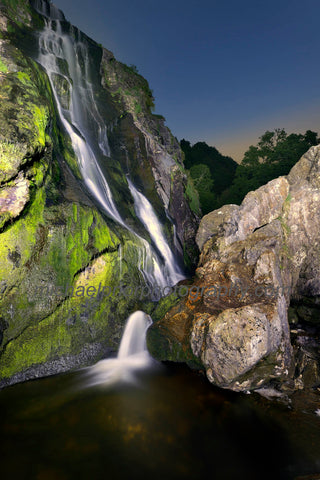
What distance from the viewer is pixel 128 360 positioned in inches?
296

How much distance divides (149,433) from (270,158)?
91.6 feet

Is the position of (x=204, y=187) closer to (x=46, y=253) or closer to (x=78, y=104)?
(x=78, y=104)

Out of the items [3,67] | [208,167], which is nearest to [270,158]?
[208,167]

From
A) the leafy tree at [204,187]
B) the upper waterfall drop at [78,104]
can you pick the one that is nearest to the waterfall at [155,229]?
the upper waterfall drop at [78,104]

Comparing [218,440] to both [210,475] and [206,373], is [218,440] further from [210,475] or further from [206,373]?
[206,373]

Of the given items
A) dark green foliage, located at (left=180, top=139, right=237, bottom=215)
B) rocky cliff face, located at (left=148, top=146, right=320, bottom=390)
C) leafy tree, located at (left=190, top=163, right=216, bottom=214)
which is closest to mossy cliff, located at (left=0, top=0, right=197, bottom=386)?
rocky cliff face, located at (left=148, top=146, right=320, bottom=390)

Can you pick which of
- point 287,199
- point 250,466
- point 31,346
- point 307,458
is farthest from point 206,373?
point 287,199

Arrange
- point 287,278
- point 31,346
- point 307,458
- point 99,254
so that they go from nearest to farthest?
1. point 307,458
2. point 31,346
3. point 99,254
4. point 287,278

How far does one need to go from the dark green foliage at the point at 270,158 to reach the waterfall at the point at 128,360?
22390 mm

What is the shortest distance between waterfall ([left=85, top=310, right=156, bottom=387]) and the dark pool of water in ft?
1.21

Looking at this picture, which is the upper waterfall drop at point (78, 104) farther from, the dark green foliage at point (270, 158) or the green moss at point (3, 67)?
the dark green foliage at point (270, 158)

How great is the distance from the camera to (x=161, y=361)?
7.61 metres

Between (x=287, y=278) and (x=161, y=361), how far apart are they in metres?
5.88

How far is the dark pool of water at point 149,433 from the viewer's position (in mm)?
4301
